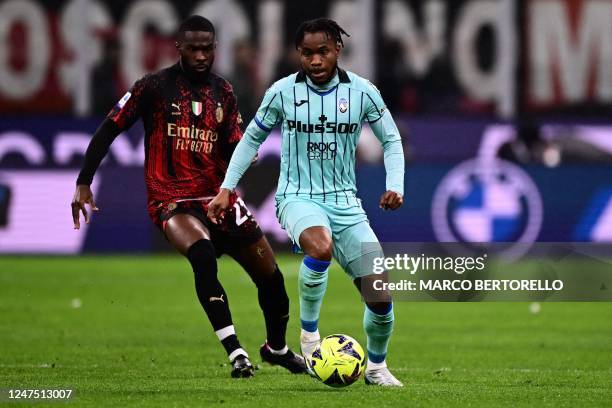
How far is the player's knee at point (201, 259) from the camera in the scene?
9344 mm

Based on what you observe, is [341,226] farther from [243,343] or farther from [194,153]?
[243,343]

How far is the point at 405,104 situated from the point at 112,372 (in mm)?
13585

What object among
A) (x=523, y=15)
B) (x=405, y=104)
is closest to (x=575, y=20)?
(x=523, y=15)

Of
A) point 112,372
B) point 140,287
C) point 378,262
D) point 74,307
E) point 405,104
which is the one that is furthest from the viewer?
point 405,104

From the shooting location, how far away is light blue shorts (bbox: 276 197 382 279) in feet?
29.1

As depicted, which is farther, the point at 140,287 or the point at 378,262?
the point at 140,287

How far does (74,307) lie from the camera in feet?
47.2

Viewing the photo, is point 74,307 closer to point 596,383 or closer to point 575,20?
point 596,383

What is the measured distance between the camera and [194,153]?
9828 mm

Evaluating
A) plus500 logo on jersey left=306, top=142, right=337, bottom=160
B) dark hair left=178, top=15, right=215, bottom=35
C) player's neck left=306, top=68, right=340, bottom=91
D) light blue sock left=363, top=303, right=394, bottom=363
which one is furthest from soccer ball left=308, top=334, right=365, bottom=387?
dark hair left=178, top=15, right=215, bottom=35

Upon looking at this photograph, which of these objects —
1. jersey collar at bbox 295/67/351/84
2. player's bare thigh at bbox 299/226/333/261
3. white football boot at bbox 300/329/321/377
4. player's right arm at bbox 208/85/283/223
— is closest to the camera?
player's bare thigh at bbox 299/226/333/261

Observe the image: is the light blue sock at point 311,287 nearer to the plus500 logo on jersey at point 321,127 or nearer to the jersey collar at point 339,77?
the plus500 logo on jersey at point 321,127

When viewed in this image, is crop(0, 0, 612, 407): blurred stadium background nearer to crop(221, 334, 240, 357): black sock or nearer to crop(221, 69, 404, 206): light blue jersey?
crop(221, 334, 240, 357): black sock

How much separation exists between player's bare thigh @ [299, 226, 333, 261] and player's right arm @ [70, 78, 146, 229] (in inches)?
62.2
